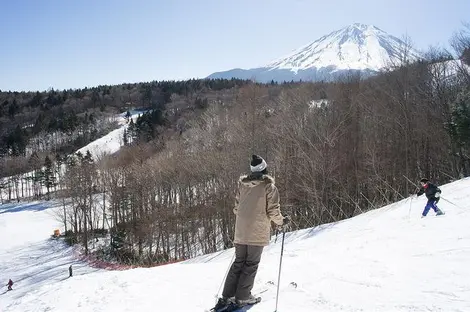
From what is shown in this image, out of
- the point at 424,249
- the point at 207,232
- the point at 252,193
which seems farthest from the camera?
the point at 207,232

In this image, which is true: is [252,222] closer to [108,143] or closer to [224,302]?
[224,302]

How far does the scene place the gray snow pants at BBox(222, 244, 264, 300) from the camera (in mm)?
4543

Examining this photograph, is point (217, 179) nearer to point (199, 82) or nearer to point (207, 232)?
point (207, 232)

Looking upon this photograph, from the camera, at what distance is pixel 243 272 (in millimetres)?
4578

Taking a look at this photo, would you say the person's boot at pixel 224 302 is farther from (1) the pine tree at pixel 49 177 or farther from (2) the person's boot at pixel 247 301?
(1) the pine tree at pixel 49 177

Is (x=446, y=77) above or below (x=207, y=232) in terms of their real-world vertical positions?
above

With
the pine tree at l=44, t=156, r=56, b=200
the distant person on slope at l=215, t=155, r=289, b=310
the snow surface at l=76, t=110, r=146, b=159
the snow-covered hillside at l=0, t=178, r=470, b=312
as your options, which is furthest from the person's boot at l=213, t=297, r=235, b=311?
the snow surface at l=76, t=110, r=146, b=159

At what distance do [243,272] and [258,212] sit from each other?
2.68 ft

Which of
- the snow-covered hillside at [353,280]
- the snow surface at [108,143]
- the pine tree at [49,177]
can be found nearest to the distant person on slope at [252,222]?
the snow-covered hillside at [353,280]

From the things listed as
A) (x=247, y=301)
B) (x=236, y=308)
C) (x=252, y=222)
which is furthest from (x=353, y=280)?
(x=252, y=222)

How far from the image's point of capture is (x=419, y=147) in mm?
28734

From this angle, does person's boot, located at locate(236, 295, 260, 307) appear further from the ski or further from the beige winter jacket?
the beige winter jacket

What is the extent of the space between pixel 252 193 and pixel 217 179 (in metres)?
27.5

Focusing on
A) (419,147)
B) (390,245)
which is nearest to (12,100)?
(419,147)
